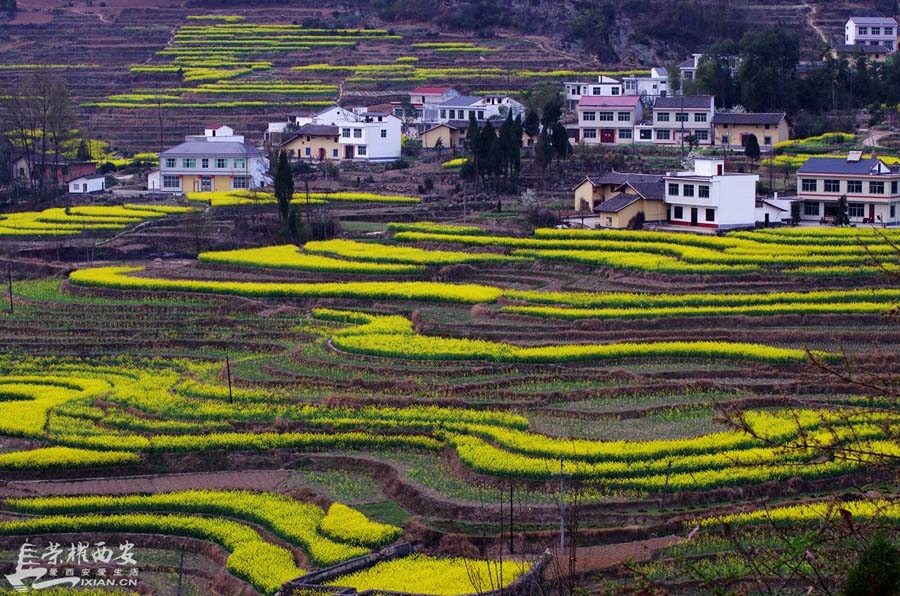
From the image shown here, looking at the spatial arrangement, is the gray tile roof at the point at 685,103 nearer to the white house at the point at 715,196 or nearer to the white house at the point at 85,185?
the white house at the point at 715,196

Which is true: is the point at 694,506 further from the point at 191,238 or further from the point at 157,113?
the point at 157,113

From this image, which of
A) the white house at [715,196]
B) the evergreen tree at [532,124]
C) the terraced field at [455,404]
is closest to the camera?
the terraced field at [455,404]

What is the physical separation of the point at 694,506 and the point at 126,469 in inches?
373

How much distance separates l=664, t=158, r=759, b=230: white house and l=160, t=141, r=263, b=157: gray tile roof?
18.7m

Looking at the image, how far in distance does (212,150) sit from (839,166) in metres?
23.1

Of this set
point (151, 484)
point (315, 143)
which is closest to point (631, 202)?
point (315, 143)

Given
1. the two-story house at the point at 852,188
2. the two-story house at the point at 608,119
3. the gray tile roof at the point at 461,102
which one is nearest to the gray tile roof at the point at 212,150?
the gray tile roof at the point at 461,102

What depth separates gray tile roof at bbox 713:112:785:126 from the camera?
5122cm

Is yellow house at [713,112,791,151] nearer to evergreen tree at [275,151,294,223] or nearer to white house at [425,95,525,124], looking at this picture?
white house at [425,95,525,124]

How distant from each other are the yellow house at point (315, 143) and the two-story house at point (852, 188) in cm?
2114

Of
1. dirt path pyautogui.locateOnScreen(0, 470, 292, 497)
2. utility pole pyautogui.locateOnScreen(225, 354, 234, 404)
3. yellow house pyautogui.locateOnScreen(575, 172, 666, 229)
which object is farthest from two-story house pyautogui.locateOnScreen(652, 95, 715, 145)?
dirt path pyautogui.locateOnScreen(0, 470, 292, 497)

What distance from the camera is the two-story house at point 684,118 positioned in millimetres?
53219

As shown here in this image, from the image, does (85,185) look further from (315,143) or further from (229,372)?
(229,372)

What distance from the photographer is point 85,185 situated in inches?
2096
